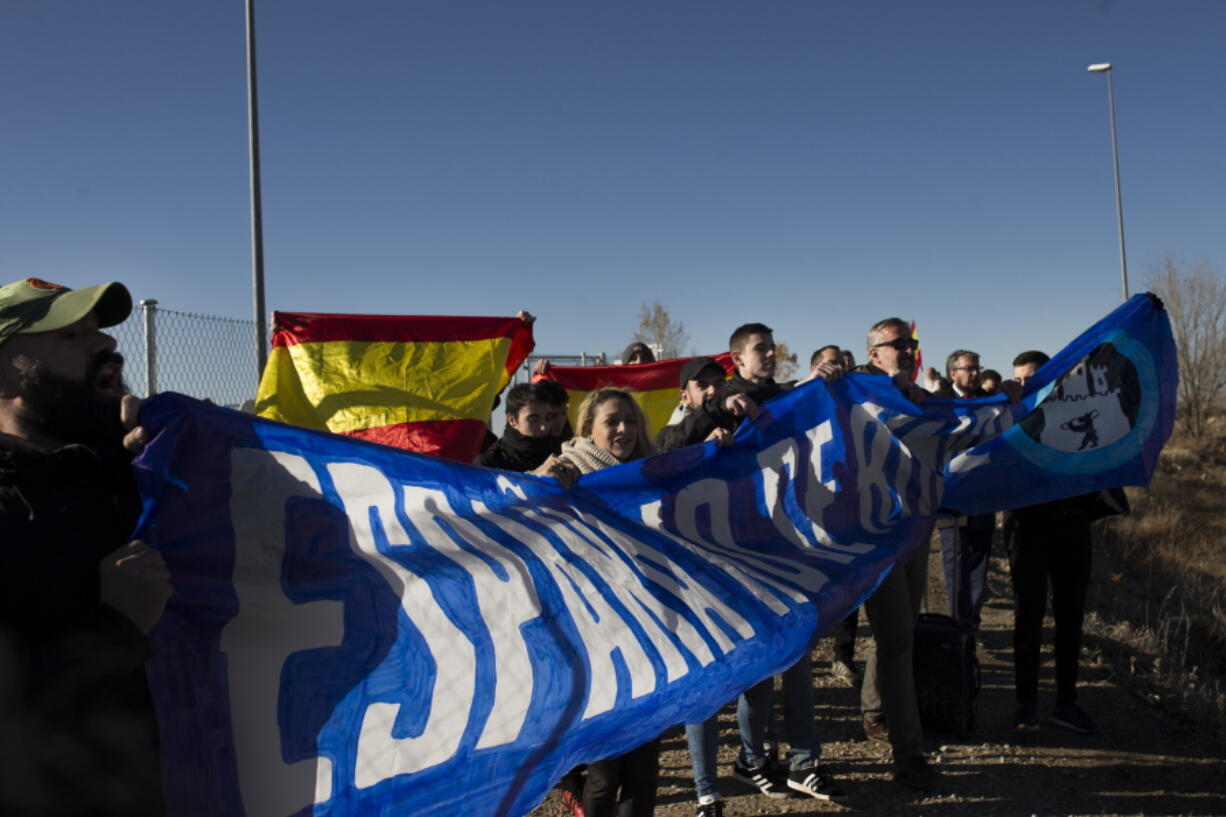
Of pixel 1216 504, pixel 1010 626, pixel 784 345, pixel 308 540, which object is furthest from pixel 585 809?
pixel 784 345

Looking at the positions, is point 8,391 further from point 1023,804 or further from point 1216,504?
point 1216,504

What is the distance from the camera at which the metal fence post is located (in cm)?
609

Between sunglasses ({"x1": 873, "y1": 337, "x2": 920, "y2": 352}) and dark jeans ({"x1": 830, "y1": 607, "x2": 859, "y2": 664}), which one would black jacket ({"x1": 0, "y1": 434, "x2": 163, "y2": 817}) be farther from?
dark jeans ({"x1": 830, "y1": 607, "x2": 859, "y2": 664})

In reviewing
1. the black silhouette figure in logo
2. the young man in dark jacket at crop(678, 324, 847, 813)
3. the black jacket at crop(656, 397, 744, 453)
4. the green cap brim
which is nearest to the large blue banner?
the green cap brim

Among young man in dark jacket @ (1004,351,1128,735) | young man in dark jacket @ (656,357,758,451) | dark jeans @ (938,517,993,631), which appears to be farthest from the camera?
dark jeans @ (938,517,993,631)

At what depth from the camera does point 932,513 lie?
4348mm

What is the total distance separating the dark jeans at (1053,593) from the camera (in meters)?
5.10

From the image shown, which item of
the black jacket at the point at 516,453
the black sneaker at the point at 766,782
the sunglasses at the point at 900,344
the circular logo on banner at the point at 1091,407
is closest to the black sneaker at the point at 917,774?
the black sneaker at the point at 766,782

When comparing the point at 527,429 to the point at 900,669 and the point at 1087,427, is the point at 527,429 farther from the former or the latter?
the point at 1087,427

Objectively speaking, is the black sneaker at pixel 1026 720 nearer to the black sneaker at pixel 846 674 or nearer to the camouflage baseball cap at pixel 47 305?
the black sneaker at pixel 846 674

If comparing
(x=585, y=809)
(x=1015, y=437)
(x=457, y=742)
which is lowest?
(x=585, y=809)

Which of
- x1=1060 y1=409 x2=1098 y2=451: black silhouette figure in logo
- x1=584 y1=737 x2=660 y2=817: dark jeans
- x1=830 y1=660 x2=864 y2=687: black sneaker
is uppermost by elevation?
x1=1060 y1=409 x2=1098 y2=451: black silhouette figure in logo

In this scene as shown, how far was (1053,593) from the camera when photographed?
5.11 m

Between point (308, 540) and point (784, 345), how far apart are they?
4860cm
